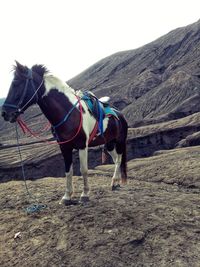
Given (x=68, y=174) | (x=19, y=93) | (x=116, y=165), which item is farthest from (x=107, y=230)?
(x=116, y=165)

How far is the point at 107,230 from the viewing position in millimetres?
6156

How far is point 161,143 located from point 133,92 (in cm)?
1907

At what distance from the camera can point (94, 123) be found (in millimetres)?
7770

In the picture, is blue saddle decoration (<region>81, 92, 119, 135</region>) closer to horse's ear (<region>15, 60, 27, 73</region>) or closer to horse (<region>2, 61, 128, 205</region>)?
horse (<region>2, 61, 128, 205</region>)

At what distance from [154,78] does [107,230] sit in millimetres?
35727

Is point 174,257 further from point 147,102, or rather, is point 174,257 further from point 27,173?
point 147,102

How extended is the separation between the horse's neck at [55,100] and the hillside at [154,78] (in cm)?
1925

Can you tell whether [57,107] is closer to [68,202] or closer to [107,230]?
[68,202]

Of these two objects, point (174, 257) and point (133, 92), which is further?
point (133, 92)

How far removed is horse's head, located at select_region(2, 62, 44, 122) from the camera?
6.99 m

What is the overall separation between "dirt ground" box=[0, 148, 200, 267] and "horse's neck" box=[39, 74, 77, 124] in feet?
5.96

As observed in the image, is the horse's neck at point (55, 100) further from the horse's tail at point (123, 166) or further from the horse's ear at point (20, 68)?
the horse's tail at point (123, 166)

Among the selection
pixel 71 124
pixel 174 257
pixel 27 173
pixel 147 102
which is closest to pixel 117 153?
pixel 71 124

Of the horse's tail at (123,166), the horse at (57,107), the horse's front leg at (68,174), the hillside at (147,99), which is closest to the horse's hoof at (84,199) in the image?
the horse at (57,107)
